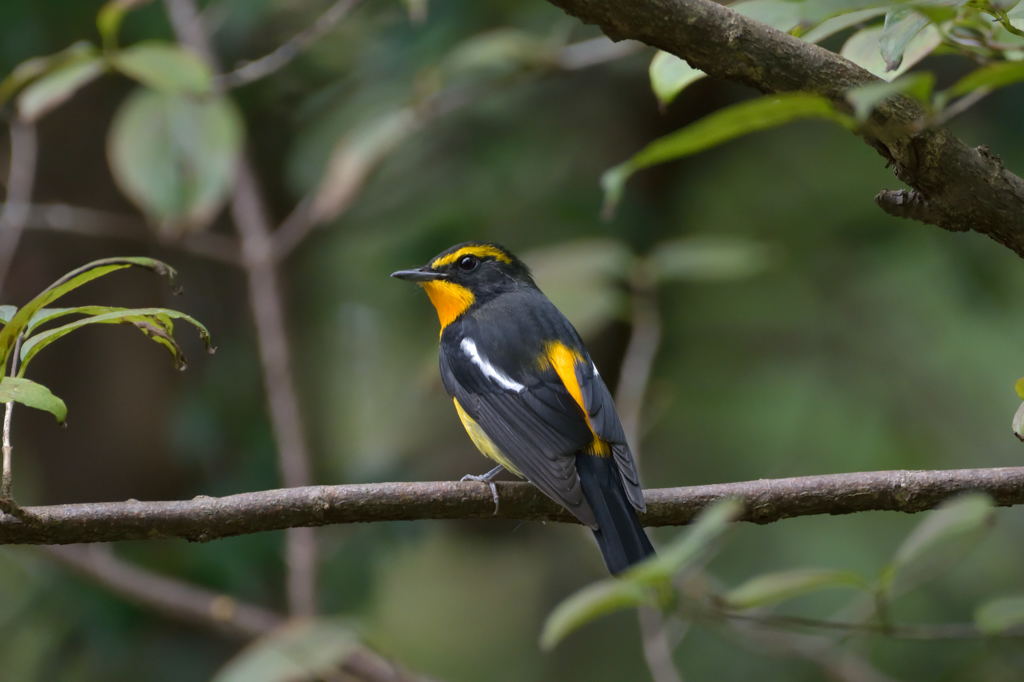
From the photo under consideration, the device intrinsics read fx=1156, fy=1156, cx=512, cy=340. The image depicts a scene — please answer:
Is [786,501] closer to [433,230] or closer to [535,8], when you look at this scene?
[433,230]

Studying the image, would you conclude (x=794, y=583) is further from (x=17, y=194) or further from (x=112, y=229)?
(x=112, y=229)

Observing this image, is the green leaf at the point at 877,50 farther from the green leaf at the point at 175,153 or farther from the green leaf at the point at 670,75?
the green leaf at the point at 175,153

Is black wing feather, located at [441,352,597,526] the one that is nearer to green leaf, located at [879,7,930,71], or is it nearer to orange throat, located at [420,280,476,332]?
orange throat, located at [420,280,476,332]

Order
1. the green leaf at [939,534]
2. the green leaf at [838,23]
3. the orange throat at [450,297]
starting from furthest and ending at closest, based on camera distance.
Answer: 1. the orange throat at [450,297]
2. the green leaf at [838,23]
3. the green leaf at [939,534]

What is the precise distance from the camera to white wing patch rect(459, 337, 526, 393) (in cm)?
338

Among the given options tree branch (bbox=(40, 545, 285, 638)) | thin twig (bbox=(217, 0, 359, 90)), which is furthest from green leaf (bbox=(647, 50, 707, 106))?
tree branch (bbox=(40, 545, 285, 638))

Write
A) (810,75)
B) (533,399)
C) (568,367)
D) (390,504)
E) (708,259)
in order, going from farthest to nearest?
(708,259)
(568,367)
(533,399)
(390,504)
(810,75)

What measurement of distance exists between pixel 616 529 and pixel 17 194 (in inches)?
100

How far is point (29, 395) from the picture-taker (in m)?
1.60

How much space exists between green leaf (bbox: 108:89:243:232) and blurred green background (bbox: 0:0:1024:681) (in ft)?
3.79

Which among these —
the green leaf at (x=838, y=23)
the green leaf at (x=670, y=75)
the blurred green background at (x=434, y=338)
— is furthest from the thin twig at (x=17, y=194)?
the green leaf at (x=838, y=23)

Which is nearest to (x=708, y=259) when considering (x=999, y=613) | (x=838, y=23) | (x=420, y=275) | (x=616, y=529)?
(x=420, y=275)

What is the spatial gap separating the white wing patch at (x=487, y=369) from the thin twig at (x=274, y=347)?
2.33 ft

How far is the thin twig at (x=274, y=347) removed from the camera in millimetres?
3748
